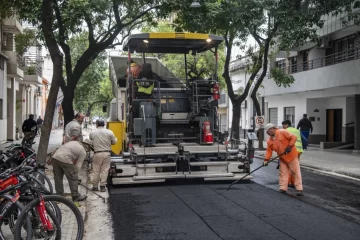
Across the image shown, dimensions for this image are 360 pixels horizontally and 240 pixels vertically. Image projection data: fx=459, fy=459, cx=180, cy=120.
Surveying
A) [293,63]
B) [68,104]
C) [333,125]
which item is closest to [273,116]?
[293,63]

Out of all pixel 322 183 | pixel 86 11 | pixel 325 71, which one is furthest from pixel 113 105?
pixel 325 71

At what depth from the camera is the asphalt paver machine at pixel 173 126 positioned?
35.2 ft

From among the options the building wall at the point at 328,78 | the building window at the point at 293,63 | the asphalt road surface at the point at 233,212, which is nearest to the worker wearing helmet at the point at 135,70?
the asphalt road surface at the point at 233,212

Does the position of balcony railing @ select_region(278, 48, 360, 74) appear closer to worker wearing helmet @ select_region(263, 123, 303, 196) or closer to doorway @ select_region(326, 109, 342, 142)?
doorway @ select_region(326, 109, 342, 142)

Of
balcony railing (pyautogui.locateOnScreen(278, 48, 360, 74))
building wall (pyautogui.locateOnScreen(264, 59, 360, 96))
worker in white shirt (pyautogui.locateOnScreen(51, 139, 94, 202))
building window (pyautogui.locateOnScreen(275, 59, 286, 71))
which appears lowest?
worker in white shirt (pyautogui.locateOnScreen(51, 139, 94, 202))

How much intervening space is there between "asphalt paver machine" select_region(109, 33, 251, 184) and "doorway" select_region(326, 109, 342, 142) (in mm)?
15809

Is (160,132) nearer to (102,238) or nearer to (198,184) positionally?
(198,184)

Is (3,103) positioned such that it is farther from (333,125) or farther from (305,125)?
(333,125)

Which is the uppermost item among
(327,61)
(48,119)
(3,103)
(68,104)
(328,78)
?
(327,61)

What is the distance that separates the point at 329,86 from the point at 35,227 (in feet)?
62.4

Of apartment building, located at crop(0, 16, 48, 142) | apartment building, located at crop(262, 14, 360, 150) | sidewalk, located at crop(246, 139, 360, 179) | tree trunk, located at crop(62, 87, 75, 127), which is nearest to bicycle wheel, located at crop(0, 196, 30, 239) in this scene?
sidewalk, located at crop(246, 139, 360, 179)

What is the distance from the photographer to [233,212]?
314 inches

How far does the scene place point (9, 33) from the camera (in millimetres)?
26344

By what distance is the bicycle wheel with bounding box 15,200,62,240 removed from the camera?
5062 mm
